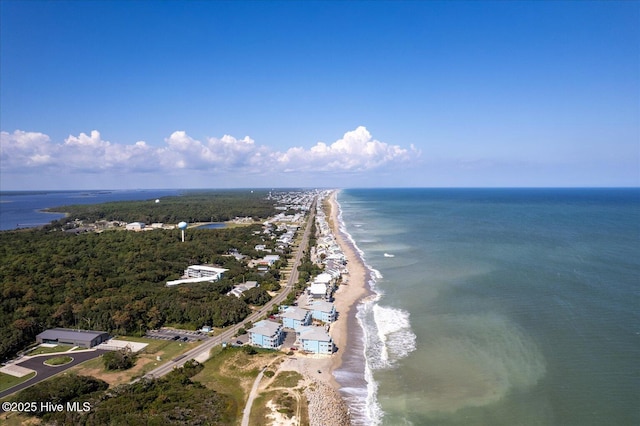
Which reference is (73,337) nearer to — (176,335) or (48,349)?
(48,349)

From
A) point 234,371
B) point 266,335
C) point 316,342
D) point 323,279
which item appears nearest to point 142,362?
point 234,371

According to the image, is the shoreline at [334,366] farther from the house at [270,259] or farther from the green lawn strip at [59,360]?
the green lawn strip at [59,360]

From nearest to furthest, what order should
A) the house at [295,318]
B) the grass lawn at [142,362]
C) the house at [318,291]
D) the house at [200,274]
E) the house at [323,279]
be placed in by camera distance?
the grass lawn at [142,362] → the house at [295,318] → the house at [318,291] → the house at [323,279] → the house at [200,274]

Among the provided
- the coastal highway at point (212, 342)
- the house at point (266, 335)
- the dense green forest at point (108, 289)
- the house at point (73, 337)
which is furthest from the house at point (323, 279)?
the house at point (73, 337)

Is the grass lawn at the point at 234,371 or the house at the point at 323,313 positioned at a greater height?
the house at the point at 323,313

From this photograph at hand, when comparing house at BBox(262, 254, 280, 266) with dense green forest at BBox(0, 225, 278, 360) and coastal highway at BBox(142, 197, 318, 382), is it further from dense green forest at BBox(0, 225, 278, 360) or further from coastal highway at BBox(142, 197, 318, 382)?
coastal highway at BBox(142, 197, 318, 382)

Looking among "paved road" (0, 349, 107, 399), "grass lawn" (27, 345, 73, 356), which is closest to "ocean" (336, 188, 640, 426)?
Answer: "paved road" (0, 349, 107, 399)

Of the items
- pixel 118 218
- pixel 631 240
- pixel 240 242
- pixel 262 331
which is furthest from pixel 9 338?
pixel 631 240
